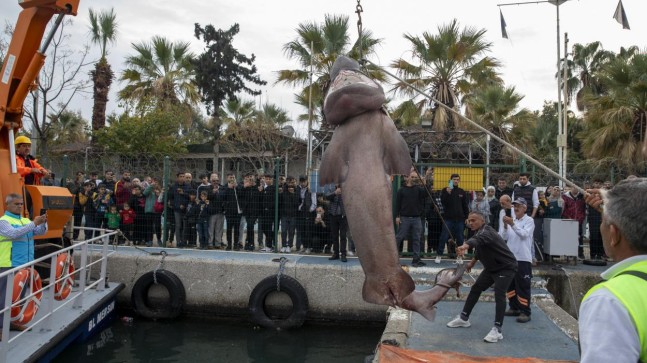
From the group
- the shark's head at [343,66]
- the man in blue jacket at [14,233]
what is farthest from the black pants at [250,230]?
the shark's head at [343,66]

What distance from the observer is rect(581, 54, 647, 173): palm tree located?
47.2 feet

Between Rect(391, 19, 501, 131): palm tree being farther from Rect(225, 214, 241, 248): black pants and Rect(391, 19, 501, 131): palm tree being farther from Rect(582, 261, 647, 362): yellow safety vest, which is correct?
Rect(582, 261, 647, 362): yellow safety vest

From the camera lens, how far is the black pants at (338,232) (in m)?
9.96

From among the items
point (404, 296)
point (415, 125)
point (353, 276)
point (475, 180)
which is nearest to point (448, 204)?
point (475, 180)

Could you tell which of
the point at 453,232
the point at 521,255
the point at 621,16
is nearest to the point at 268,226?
the point at 453,232

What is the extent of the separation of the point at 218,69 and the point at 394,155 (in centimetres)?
2291

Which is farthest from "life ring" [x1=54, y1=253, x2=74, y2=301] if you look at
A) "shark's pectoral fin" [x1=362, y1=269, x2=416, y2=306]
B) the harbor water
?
"shark's pectoral fin" [x1=362, y1=269, x2=416, y2=306]

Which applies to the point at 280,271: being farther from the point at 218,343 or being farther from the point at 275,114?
the point at 275,114

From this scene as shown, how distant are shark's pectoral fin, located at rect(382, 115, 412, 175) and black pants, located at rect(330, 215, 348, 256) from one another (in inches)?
278

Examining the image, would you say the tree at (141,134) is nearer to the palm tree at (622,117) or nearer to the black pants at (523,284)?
the palm tree at (622,117)

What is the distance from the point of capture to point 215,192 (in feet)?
36.3

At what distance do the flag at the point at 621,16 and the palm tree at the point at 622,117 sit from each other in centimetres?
190

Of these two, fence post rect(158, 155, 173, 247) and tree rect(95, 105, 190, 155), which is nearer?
fence post rect(158, 155, 173, 247)

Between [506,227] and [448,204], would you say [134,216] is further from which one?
[506,227]
